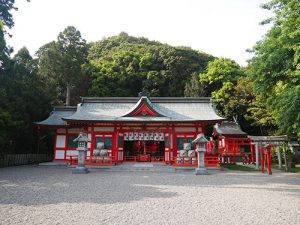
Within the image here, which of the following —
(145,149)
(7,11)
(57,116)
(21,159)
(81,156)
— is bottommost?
(21,159)

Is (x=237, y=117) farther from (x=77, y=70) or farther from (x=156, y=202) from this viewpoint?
(x=156, y=202)

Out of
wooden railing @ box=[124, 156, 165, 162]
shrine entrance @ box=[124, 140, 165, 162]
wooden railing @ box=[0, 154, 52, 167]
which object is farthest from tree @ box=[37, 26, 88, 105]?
wooden railing @ box=[124, 156, 165, 162]

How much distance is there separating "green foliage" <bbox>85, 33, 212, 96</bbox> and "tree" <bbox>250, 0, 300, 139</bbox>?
26.6m

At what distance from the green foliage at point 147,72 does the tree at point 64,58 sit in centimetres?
746

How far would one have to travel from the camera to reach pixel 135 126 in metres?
20.1

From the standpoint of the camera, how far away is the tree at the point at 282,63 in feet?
36.8

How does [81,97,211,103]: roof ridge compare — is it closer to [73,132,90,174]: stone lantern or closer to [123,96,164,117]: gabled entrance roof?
[123,96,164,117]: gabled entrance roof

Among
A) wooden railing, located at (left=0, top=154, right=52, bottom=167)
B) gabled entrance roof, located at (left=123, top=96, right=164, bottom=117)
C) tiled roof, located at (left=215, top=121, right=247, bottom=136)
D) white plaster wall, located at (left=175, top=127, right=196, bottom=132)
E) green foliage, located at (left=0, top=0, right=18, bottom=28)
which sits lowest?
wooden railing, located at (left=0, top=154, right=52, bottom=167)

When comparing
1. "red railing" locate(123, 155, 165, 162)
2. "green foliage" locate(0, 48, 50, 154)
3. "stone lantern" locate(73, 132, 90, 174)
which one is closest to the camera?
"stone lantern" locate(73, 132, 90, 174)

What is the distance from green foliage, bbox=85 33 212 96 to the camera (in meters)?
42.6

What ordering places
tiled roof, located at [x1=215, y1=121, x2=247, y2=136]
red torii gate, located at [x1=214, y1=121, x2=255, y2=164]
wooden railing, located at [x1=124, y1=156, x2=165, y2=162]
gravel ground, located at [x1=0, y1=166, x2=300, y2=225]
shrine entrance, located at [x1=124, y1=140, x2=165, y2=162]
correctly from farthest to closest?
tiled roof, located at [x1=215, y1=121, x2=247, y2=136] → red torii gate, located at [x1=214, y1=121, x2=255, y2=164] → shrine entrance, located at [x1=124, y1=140, x2=165, y2=162] → wooden railing, located at [x1=124, y1=156, x2=165, y2=162] → gravel ground, located at [x1=0, y1=166, x2=300, y2=225]

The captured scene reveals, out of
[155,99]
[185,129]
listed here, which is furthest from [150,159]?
[155,99]

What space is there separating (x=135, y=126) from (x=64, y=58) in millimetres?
17364

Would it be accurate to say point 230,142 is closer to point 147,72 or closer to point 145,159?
point 145,159
